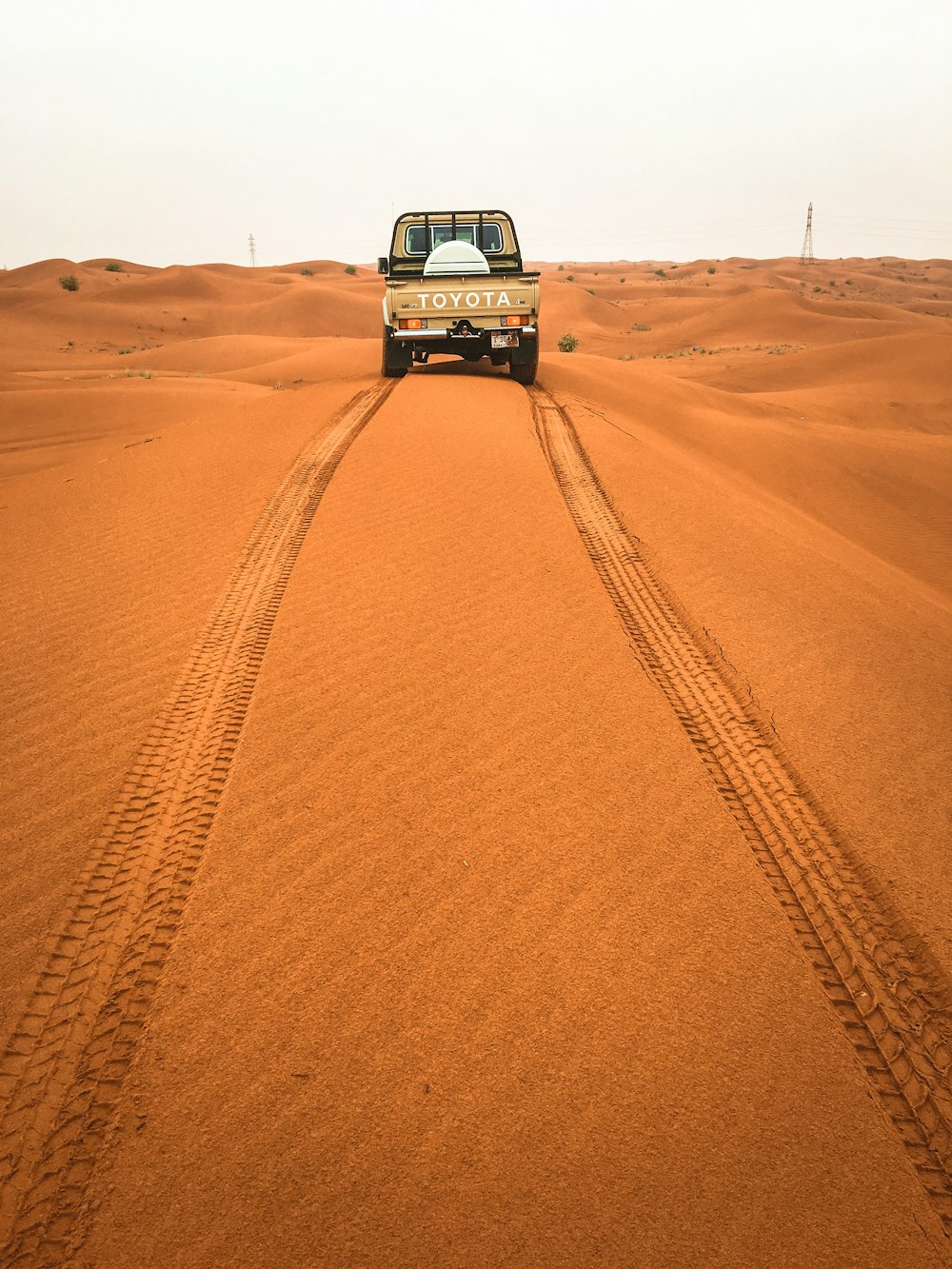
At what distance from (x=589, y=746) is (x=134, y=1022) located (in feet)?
6.86

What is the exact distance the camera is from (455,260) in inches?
419

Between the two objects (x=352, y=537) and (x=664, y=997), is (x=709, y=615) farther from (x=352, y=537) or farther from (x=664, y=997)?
(x=664, y=997)

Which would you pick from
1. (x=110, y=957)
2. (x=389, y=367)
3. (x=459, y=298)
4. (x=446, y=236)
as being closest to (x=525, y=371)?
(x=459, y=298)

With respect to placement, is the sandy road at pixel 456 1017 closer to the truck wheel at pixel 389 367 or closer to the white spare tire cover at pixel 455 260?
the truck wheel at pixel 389 367

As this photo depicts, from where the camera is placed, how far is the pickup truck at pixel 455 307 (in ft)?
32.3

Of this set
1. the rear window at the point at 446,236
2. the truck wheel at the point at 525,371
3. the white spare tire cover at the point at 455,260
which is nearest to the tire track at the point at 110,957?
the truck wheel at the point at 525,371

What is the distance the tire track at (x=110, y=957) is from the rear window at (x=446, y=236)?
30.5 feet

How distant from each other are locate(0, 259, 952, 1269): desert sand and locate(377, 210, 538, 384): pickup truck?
3.82 m

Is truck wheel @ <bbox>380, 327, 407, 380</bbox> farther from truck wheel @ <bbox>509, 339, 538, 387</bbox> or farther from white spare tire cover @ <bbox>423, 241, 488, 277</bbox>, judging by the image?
truck wheel @ <bbox>509, 339, 538, 387</bbox>

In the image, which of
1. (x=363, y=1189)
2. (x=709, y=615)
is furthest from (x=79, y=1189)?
(x=709, y=615)

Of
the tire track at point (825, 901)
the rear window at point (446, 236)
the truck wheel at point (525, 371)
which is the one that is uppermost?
the rear window at point (446, 236)

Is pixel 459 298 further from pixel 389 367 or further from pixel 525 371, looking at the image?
pixel 389 367

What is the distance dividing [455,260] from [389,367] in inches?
65.6

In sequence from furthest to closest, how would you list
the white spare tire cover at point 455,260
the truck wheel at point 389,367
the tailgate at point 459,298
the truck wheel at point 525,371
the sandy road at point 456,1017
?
the truck wheel at point 389,367 → the truck wheel at point 525,371 → the white spare tire cover at point 455,260 → the tailgate at point 459,298 → the sandy road at point 456,1017
